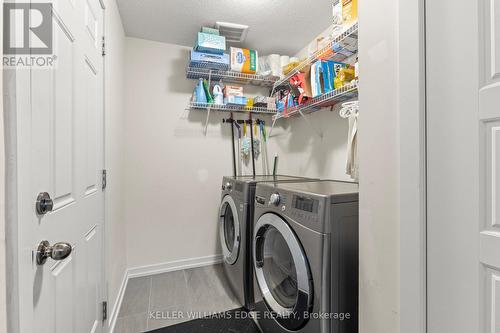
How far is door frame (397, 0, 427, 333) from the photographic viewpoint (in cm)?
76

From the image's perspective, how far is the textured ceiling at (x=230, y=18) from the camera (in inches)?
71.1

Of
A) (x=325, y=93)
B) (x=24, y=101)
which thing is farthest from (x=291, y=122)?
(x=24, y=101)

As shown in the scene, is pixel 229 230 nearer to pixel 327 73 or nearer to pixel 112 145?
pixel 112 145

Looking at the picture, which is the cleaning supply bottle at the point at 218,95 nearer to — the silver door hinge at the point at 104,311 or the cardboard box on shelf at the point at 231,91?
the cardboard box on shelf at the point at 231,91

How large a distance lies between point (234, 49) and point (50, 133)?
1858 millimetres

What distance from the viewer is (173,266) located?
7.90ft

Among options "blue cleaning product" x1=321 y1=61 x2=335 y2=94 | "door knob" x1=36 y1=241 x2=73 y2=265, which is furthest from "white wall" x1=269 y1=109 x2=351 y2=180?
"door knob" x1=36 y1=241 x2=73 y2=265

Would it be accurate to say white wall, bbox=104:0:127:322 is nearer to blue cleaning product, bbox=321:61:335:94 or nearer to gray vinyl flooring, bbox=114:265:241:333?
gray vinyl flooring, bbox=114:265:241:333

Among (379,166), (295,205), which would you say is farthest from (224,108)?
(379,166)

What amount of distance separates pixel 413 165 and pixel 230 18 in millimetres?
1916

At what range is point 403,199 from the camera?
0.79 meters

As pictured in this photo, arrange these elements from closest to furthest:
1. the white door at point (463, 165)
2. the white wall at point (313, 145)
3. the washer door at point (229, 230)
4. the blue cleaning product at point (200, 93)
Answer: the white door at point (463, 165) → the washer door at point (229, 230) → the white wall at point (313, 145) → the blue cleaning product at point (200, 93)

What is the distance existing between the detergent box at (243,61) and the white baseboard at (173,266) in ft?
6.67

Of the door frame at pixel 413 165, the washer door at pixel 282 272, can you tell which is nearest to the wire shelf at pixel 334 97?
the door frame at pixel 413 165
